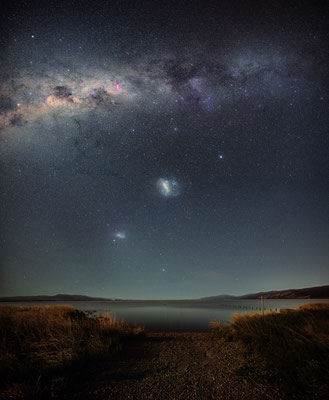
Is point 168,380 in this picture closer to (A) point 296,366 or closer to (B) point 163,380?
(B) point 163,380

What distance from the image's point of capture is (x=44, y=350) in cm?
766

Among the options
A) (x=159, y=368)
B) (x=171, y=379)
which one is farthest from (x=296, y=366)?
(x=159, y=368)

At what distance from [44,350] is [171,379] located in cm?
434

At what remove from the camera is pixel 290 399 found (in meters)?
4.42

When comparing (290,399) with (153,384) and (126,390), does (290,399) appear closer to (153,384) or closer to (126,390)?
(153,384)

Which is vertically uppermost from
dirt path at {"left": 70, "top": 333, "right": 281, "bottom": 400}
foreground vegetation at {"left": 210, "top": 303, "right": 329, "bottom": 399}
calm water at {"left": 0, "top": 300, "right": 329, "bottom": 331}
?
foreground vegetation at {"left": 210, "top": 303, "right": 329, "bottom": 399}

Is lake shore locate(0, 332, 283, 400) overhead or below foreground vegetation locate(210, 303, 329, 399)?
below

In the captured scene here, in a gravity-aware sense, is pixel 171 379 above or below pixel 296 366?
below

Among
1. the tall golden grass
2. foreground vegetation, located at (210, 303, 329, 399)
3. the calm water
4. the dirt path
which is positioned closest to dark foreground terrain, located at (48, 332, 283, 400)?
the dirt path

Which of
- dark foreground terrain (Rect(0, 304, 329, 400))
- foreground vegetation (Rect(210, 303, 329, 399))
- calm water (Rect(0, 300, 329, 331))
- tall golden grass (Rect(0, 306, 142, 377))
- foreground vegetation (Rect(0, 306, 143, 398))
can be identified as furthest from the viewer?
calm water (Rect(0, 300, 329, 331))

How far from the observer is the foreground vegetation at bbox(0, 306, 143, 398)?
5586 millimetres

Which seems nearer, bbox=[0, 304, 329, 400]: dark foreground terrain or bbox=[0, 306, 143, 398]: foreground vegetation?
bbox=[0, 304, 329, 400]: dark foreground terrain

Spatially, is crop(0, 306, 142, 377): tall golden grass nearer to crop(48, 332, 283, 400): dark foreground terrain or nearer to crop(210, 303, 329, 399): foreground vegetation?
crop(48, 332, 283, 400): dark foreground terrain

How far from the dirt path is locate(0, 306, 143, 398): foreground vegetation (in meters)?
0.79
